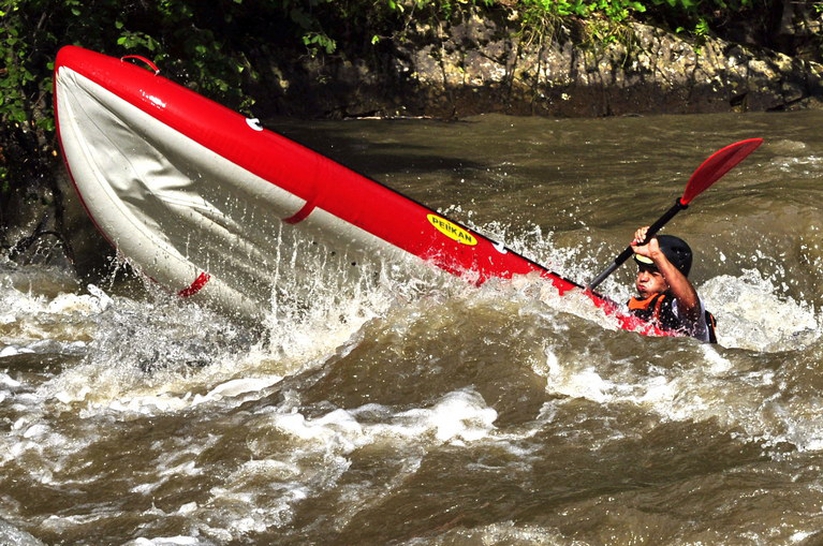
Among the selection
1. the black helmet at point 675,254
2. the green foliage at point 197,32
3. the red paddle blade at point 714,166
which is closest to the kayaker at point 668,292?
the black helmet at point 675,254

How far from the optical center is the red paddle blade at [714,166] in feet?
18.3

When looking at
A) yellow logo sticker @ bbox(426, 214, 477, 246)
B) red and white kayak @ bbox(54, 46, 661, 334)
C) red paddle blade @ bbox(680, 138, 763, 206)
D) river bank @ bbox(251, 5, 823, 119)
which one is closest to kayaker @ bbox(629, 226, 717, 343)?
red and white kayak @ bbox(54, 46, 661, 334)

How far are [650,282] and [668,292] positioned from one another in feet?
0.42

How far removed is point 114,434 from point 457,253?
1811mm

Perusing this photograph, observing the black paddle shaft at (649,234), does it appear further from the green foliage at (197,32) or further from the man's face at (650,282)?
the green foliage at (197,32)

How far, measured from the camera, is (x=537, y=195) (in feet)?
24.8

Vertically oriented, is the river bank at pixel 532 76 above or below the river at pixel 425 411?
above

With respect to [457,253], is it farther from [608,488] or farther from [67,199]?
[67,199]

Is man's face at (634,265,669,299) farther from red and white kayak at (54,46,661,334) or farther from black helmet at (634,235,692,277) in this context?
red and white kayak at (54,46,661,334)

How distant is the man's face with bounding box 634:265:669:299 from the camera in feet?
17.1

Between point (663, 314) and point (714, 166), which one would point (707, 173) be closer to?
point (714, 166)

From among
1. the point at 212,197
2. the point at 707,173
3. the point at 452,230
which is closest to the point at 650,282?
the point at 707,173

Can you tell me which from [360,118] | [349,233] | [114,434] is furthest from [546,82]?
[114,434]

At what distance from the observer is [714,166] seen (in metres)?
5.64
